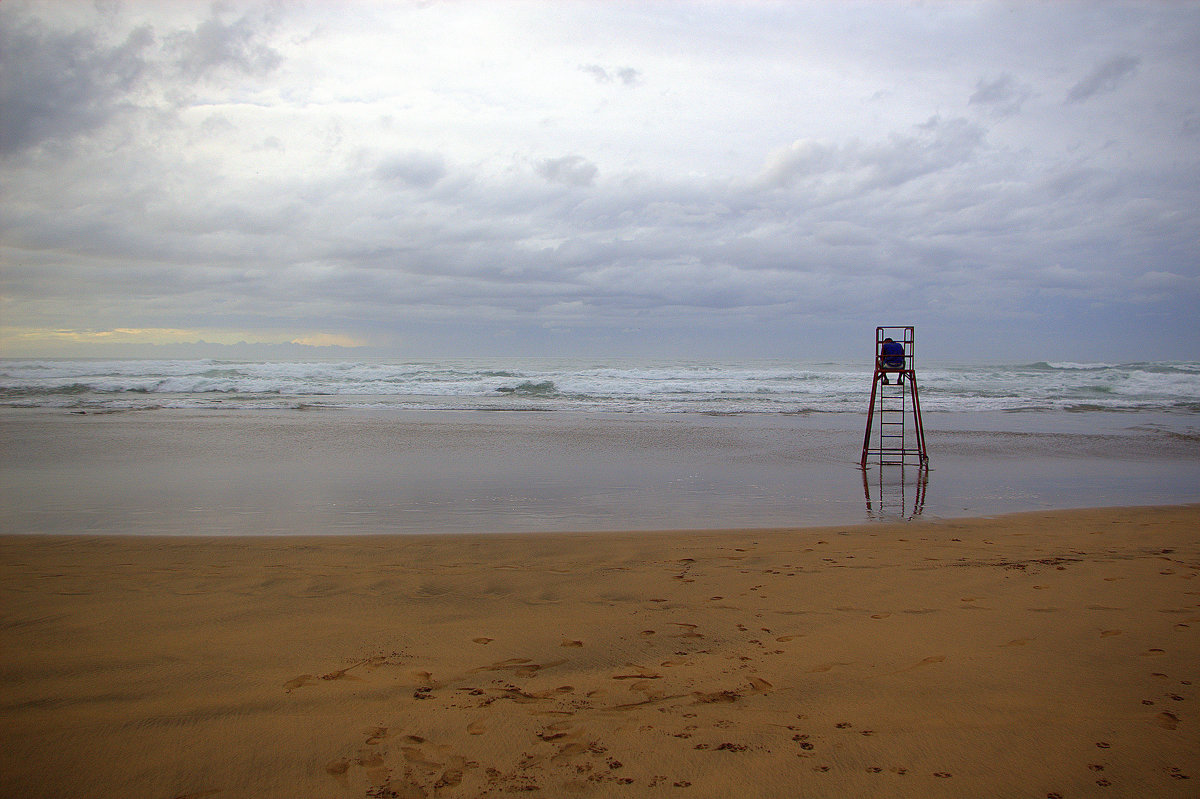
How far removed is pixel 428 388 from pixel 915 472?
86.6ft

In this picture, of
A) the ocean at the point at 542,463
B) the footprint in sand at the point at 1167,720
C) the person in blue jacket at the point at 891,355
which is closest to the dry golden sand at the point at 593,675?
the footprint in sand at the point at 1167,720

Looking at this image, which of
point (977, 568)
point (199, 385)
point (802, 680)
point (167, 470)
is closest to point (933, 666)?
point (802, 680)

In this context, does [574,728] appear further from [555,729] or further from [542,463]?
[542,463]

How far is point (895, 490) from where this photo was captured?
32.6 ft

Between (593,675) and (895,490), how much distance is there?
7.73 meters

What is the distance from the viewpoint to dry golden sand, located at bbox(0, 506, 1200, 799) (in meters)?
2.73

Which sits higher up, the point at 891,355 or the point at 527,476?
the point at 891,355

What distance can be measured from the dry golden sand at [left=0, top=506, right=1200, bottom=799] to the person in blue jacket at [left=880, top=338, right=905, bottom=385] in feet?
19.8

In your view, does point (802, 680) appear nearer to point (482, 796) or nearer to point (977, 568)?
point (482, 796)

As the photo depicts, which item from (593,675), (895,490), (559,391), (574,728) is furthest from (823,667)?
(559,391)

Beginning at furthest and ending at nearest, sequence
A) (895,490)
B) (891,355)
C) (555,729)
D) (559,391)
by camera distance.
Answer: (559,391), (891,355), (895,490), (555,729)

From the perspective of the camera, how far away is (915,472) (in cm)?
1162

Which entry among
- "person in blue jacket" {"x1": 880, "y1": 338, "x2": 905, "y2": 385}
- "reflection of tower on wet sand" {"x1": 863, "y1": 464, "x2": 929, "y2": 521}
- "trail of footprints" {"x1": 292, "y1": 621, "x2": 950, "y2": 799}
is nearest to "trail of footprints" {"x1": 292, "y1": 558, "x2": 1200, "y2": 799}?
"trail of footprints" {"x1": 292, "y1": 621, "x2": 950, "y2": 799}

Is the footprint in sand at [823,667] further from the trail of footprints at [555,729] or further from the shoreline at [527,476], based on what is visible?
the shoreline at [527,476]
